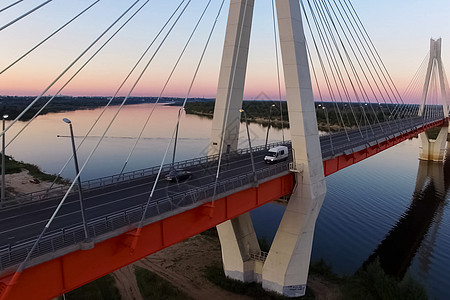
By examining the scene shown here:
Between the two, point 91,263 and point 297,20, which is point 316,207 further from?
point 91,263

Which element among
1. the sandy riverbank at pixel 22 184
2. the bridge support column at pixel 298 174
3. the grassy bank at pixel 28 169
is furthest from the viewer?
the grassy bank at pixel 28 169

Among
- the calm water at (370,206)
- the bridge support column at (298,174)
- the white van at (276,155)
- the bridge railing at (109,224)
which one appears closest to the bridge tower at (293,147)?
the bridge support column at (298,174)

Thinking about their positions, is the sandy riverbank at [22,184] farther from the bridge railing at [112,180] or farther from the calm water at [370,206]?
the bridge railing at [112,180]

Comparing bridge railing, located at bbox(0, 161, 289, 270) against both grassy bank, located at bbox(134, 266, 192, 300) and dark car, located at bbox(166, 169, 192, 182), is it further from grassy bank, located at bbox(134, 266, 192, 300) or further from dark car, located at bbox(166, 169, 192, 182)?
grassy bank, located at bbox(134, 266, 192, 300)

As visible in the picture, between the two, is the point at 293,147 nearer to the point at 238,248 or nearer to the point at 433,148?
the point at 238,248

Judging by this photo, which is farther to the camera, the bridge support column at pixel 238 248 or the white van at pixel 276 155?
the white van at pixel 276 155

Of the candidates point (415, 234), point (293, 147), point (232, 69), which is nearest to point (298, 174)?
point (293, 147)

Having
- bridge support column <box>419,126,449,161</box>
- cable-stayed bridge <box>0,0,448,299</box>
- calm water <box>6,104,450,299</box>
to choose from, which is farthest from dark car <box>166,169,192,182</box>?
bridge support column <box>419,126,449,161</box>

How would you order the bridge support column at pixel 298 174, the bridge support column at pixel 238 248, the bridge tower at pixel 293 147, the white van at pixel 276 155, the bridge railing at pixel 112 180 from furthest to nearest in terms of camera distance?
the white van at pixel 276 155
the bridge support column at pixel 238 248
the bridge tower at pixel 293 147
the bridge support column at pixel 298 174
the bridge railing at pixel 112 180

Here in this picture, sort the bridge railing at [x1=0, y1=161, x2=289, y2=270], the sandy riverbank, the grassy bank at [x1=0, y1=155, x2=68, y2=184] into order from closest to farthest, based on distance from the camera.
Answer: the bridge railing at [x1=0, y1=161, x2=289, y2=270] → the sandy riverbank → the grassy bank at [x1=0, y1=155, x2=68, y2=184]
